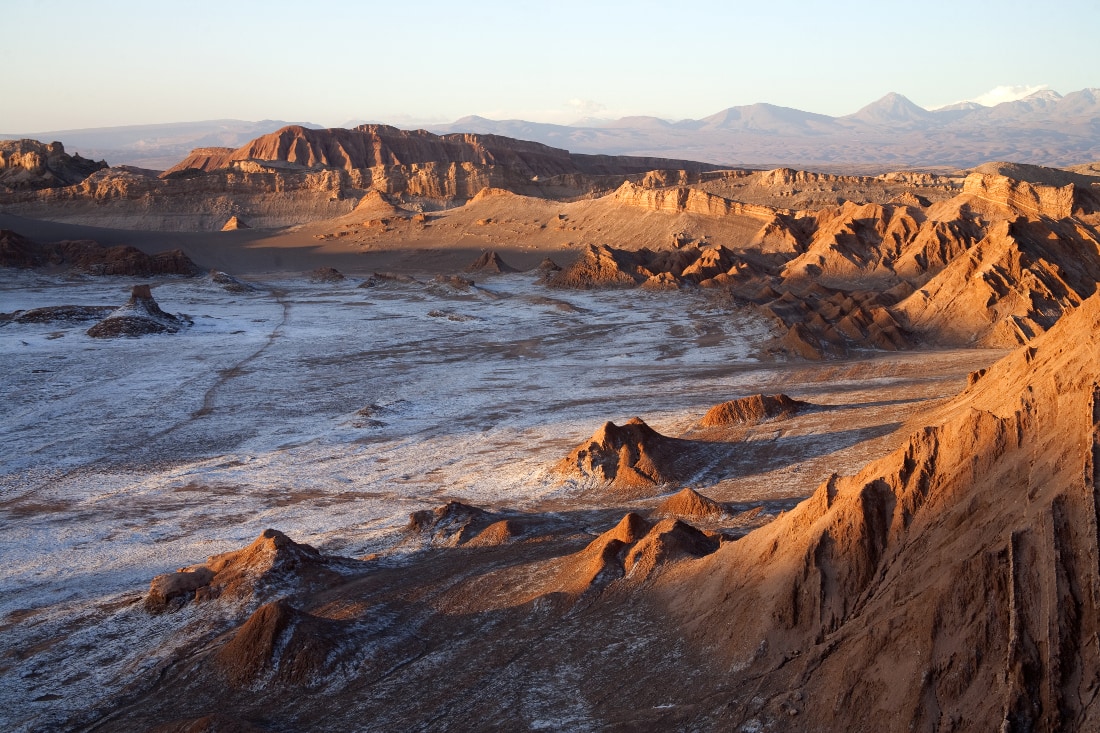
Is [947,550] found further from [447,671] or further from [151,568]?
[151,568]

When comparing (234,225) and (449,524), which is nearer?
(449,524)

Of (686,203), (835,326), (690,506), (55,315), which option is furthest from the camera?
(686,203)

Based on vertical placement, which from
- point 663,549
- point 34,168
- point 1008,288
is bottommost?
point 663,549

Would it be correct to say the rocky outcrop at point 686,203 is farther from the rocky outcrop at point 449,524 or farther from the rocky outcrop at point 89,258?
the rocky outcrop at point 449,524

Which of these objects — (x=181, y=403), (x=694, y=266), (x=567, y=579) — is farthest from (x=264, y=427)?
(x=694, y=266)

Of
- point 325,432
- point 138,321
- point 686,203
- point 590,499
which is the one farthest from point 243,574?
point 686,203

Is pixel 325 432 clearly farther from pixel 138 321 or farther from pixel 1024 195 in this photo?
pixel 1024 195
